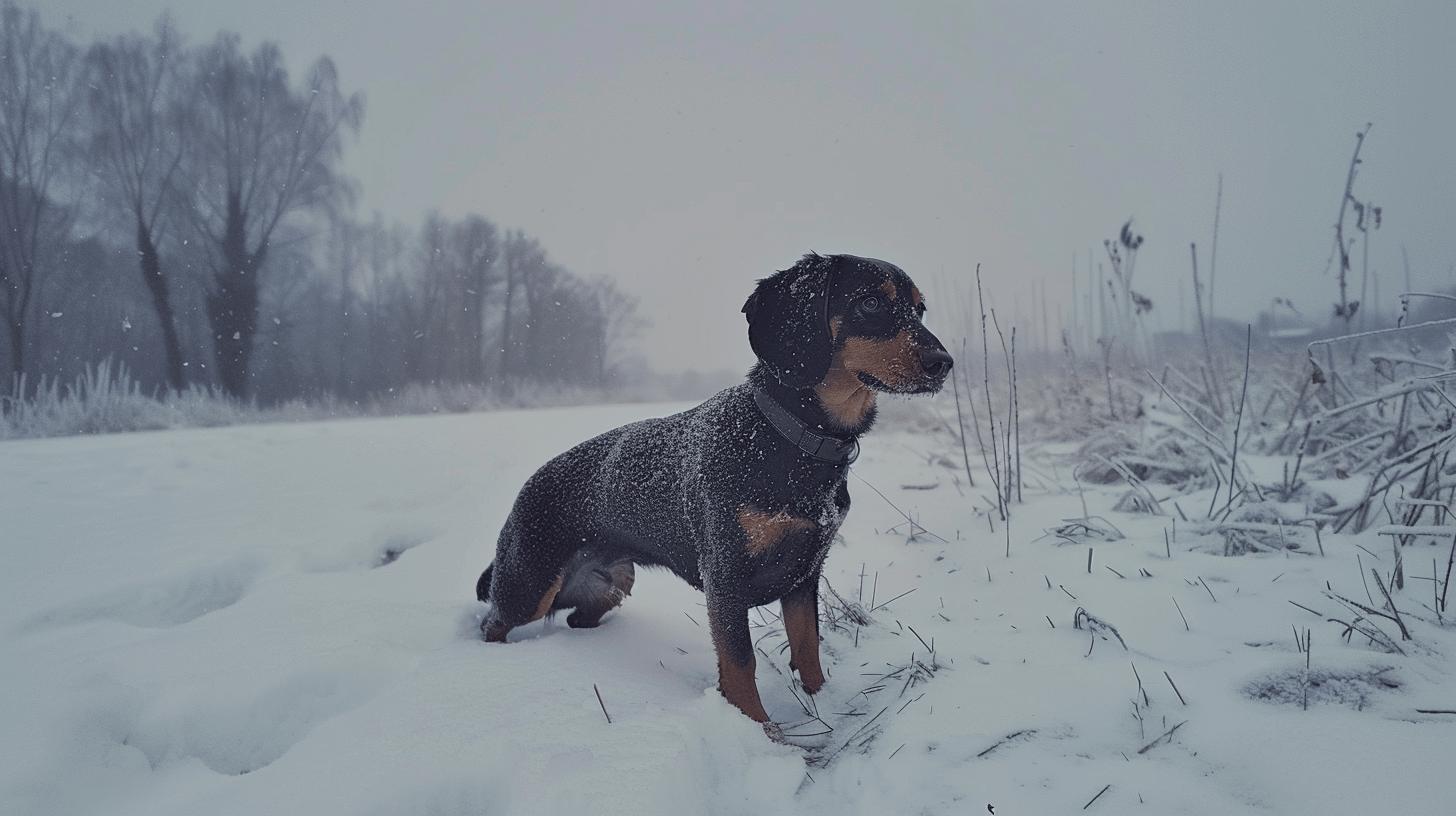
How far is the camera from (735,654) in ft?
6.63

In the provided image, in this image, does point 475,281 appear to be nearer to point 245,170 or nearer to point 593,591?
point 245,170

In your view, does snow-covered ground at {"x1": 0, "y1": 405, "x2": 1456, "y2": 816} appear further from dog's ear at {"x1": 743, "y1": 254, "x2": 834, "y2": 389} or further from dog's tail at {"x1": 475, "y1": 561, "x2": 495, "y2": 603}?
dog's ear at {"x1": 743, "y1": 254, "x2": 834, "y2": 389}

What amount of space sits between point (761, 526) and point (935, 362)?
764 millimetres

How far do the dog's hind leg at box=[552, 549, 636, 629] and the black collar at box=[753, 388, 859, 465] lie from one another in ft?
3.45

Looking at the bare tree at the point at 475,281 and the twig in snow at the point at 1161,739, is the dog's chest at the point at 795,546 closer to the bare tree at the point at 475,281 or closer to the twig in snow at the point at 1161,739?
the twig in snow at the point at 1161,739

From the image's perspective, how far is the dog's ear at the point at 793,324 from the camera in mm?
2084

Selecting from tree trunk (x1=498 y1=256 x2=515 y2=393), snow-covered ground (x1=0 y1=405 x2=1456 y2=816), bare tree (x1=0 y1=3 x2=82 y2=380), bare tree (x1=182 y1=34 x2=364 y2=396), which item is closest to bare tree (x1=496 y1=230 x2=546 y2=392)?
tree trunk (x1=498 y1=256 x2=515 y2=393)

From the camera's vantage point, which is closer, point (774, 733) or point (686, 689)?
point (774, 733)

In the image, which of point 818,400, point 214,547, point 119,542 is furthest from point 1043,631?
point 119,542

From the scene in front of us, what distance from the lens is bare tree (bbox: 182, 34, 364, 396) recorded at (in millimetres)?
9672

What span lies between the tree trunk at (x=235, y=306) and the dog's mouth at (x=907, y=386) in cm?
1039

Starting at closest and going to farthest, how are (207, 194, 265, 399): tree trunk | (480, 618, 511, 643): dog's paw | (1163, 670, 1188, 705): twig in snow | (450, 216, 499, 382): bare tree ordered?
1. (1163, 670, 1188, 705): twig in snow
2. (480, 618, 511, 643): dog's paw
3. (207, 194, 265, 399): tree trunk
4. (450, 216, 499, 382): bare tree

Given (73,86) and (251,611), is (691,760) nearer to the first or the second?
(251,611)

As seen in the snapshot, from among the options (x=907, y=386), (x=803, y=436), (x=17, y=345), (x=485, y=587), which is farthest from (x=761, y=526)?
(x=17, y=345)
